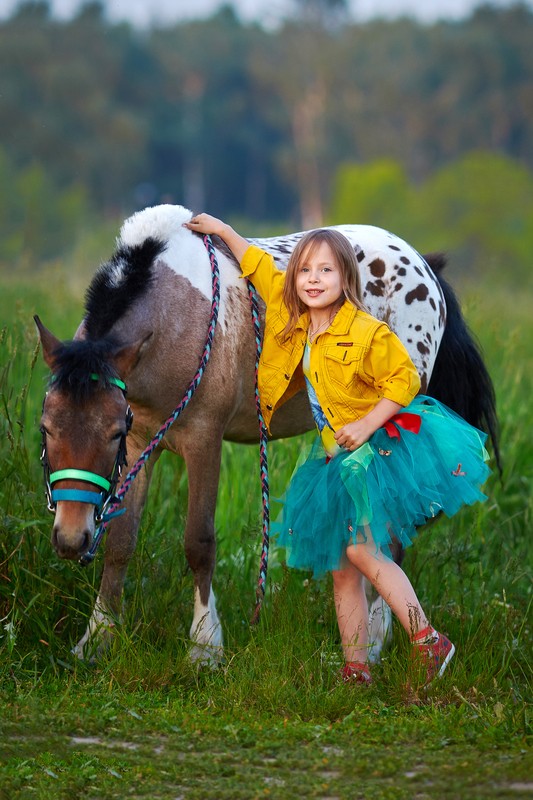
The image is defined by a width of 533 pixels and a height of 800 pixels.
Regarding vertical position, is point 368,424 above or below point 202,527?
above

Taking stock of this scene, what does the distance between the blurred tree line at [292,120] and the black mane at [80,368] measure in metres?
39.8

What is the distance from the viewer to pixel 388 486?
4.18 metres

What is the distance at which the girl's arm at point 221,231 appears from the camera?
15.3ft

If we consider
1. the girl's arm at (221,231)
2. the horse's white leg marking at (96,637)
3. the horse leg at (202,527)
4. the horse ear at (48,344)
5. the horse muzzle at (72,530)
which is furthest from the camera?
the girl's arm at (221,231)

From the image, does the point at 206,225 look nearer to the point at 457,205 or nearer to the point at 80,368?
the point at 80,368

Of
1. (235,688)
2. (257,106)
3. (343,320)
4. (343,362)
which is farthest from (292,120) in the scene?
(235,688)

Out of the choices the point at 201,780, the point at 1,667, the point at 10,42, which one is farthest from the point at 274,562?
the point at 10,42

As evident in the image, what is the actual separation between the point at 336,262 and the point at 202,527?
1255 mm

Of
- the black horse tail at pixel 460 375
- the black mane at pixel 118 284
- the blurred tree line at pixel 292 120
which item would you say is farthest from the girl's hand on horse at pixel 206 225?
the blurred tree line at pixel 292 120

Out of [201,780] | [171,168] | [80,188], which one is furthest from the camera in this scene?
[171,168]

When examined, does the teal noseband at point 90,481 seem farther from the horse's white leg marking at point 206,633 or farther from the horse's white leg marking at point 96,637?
the horse's white leg marking at point 206,633

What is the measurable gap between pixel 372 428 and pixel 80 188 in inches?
1723

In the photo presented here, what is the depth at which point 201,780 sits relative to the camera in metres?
3.33

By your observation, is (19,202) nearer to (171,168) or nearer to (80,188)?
(80,188)
